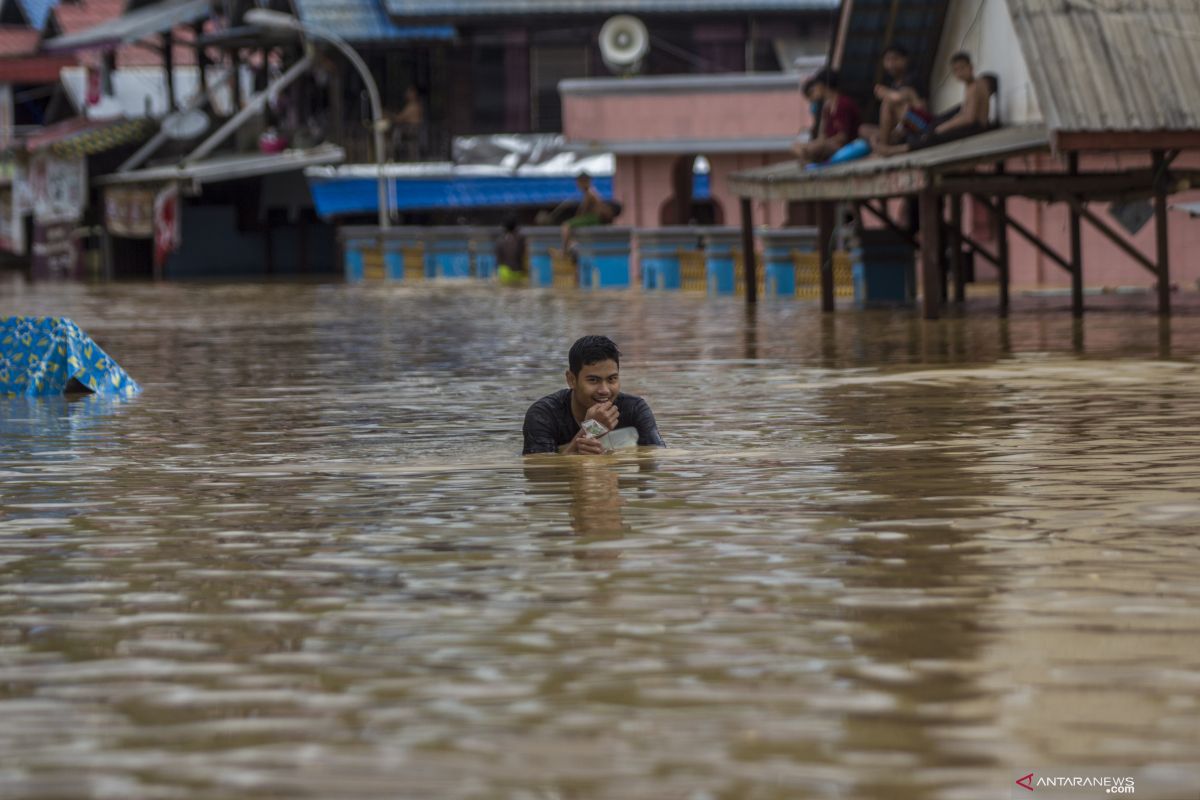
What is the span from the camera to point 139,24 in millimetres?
52469

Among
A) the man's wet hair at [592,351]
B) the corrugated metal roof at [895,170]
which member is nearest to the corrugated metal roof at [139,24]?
the corrugated metal roof at [895,170]

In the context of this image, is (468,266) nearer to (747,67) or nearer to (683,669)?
(747,67)

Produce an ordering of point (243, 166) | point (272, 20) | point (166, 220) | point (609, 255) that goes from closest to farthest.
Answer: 1. point (609, 255)
2. point (272, 20)
3. point (243, 166)
4. point (166, 220)

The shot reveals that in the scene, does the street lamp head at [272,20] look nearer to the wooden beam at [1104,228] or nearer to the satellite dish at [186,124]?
the satellite dish at [186,124]

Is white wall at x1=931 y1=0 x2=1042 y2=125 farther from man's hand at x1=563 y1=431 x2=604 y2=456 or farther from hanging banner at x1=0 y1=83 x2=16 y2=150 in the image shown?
hanging banner at x1=0 y1=83 x2=16 y2=150

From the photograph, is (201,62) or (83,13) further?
(83,13)

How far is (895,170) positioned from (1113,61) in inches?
89.5

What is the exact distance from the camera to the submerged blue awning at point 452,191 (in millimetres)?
48594

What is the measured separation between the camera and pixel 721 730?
516 centimetres

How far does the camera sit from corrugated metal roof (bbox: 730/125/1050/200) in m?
21.0

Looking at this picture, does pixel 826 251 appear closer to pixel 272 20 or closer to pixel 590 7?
pixel 272 20

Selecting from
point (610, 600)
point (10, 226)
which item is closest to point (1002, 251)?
point (610, 600)

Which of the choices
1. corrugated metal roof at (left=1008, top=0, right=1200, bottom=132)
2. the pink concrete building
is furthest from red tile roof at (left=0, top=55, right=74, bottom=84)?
corrugated metal roof at (left=1008, top=0, right=1200, bottom=132)

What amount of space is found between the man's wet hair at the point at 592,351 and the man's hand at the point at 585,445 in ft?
1.41
